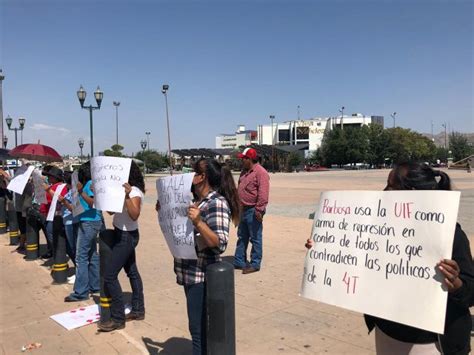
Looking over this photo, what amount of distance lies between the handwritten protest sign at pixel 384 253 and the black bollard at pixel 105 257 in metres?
2.60

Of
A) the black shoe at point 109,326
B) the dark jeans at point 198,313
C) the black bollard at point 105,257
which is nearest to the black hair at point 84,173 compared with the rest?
the black bollard at point 105,257

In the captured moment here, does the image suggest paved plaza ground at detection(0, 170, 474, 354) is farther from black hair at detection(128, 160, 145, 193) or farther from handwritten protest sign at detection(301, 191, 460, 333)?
handwritten protest sign at detection(301, 191, 460, 333)

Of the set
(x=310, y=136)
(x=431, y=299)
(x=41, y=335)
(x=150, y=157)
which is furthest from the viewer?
(x=310, y=136)

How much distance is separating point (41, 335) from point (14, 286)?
2.51 metres

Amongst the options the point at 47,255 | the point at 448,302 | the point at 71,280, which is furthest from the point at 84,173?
the point at 448,302

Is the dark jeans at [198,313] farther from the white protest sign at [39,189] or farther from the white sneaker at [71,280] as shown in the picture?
the white protest sign at [39,189]

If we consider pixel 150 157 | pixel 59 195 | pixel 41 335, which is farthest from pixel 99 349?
pixel 150 157

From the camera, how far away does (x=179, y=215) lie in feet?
10.6

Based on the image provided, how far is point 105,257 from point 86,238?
1427 millimetres

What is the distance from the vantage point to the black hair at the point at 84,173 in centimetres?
570

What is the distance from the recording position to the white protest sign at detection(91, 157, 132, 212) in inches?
169

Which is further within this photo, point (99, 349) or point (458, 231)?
point (99, 349)

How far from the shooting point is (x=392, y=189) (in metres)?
2.35

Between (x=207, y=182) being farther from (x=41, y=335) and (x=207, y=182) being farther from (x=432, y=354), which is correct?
(x=41, y=335)
